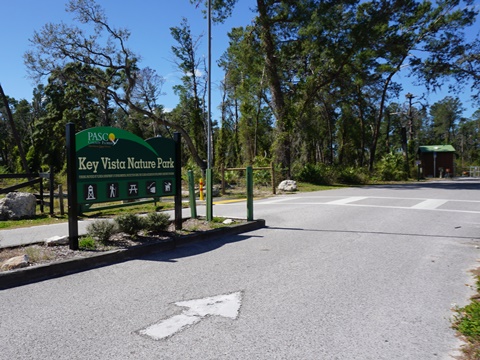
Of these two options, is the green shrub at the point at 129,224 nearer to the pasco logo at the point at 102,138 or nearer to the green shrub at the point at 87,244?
the green shrub at the point at 87,244

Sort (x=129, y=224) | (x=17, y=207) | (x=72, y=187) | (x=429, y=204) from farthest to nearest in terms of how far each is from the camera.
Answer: (x=429, y=204), (x=17, y=207), (x=129, y=224), (x=72, y=187)

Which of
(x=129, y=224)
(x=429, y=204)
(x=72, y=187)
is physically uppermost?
(x=72, y=187)

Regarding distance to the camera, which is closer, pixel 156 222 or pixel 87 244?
pixel 87 244

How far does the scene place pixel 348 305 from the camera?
174 inches

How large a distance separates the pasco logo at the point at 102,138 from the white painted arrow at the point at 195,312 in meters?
3.61

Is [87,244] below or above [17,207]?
below

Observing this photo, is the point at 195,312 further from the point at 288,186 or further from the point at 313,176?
the point at 313,176

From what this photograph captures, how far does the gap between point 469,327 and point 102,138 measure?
19.6 feet

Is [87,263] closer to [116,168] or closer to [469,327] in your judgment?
[116,168]

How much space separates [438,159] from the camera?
5747 centimetres

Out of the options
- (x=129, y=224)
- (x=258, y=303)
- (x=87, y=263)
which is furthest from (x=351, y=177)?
(x=258, y=303)

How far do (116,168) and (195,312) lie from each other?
3.84m

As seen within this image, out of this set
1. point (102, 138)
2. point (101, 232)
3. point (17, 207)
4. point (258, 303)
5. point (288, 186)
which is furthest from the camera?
point (288, 186)

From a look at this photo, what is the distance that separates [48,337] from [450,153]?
6199cm
